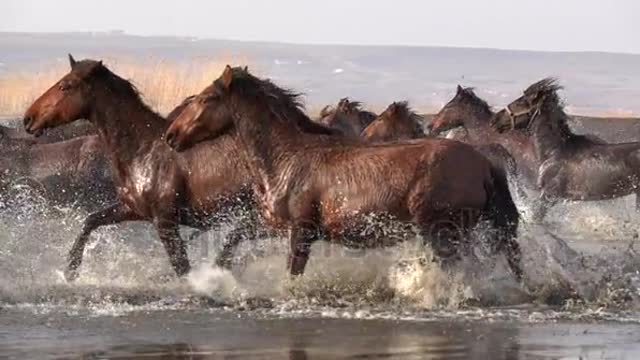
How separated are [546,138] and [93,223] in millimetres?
6358

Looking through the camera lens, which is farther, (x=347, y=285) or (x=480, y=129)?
(x=480, y=129)

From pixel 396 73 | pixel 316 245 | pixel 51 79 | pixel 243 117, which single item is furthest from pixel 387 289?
pixel 396 73

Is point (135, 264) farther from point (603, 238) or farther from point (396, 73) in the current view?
point (396, 73)

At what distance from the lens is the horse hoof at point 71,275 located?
A: 1159 centimetres

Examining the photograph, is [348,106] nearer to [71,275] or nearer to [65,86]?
[65,86]

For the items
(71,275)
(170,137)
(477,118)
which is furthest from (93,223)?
(477,118)

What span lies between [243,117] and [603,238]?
6.76 m

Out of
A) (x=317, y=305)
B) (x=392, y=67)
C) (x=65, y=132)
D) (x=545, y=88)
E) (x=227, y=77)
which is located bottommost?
(x=392, y=67)

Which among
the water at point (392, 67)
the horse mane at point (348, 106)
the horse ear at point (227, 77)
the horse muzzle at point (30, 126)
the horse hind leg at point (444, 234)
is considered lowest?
the water at point (392, 67)

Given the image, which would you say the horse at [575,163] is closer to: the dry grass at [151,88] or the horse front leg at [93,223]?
the horse front leg at [93,223]

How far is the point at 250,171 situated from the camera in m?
10.8

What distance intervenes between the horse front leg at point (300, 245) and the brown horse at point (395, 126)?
12.0 ft

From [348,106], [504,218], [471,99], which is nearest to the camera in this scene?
[504,218]

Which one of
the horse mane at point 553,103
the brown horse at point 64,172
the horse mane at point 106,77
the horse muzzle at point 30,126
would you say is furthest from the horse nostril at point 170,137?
the horse mane at point 553,103
